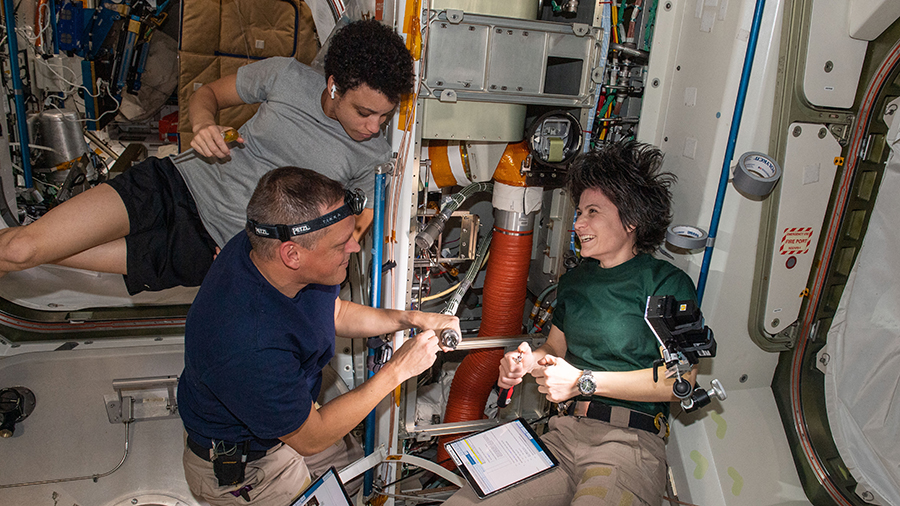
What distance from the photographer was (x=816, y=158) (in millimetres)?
2377

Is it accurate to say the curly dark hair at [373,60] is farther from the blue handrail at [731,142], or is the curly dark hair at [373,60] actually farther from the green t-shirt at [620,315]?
the blue handrail at [731,142]

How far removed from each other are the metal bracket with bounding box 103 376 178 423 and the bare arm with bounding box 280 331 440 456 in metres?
1.62

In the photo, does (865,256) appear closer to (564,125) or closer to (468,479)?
(564,125)

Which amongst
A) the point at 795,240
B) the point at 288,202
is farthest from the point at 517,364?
the point at 795,240

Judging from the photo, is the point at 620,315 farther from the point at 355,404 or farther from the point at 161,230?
the point at 161,230

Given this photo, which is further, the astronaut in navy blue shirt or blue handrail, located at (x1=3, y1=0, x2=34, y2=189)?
blue handrail, located at (x1=3, y1=0, x2=34, y2=189)

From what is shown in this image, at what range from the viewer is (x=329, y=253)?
195 cm

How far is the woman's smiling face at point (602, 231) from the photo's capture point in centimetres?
238

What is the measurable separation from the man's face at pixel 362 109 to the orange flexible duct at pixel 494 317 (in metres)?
0.96

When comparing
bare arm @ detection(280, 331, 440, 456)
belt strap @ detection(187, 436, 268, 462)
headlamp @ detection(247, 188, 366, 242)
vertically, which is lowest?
belt strap @ detection(187, 436, 268, 462)

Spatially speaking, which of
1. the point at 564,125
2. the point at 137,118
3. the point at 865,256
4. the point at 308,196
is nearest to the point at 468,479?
the point at 308,196

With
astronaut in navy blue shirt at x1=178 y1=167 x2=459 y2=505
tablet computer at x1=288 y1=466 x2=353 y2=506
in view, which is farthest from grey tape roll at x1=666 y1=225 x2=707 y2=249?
tablet computer at x1=288 y1=466 x2=353 y2=506

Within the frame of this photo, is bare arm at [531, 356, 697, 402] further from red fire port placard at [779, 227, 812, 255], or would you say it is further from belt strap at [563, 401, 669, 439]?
red fire port placard at [779, 227, 812, 255]

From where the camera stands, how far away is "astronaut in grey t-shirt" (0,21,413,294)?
2.31 meters
